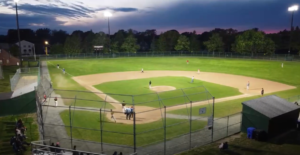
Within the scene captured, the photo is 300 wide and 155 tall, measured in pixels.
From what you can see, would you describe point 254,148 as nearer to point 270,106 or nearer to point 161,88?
point 270,106

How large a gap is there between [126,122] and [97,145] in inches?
192

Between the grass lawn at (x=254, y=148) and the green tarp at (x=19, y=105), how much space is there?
55.8ft

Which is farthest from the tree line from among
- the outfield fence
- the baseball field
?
the outfield fence

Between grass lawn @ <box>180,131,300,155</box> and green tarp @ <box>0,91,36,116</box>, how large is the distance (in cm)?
1700

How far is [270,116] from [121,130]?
11713mm

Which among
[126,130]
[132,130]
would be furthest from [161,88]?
[126,130]

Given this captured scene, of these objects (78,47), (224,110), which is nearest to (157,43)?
(78,47)

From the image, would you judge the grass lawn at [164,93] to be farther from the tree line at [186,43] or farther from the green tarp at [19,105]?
the tree line at [186,43]

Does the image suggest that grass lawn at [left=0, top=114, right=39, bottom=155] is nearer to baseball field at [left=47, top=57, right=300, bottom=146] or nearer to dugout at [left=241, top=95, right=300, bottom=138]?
baseball field at [left=47, top=57, right=300, bottom=146]

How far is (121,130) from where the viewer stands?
63.5 feet

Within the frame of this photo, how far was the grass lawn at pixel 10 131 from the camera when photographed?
16.0 m

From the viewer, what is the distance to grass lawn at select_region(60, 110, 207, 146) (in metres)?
17.7

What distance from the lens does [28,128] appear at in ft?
64.6

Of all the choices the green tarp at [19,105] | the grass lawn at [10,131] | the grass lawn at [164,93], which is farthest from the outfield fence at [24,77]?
the grass lawn at [10,131]
